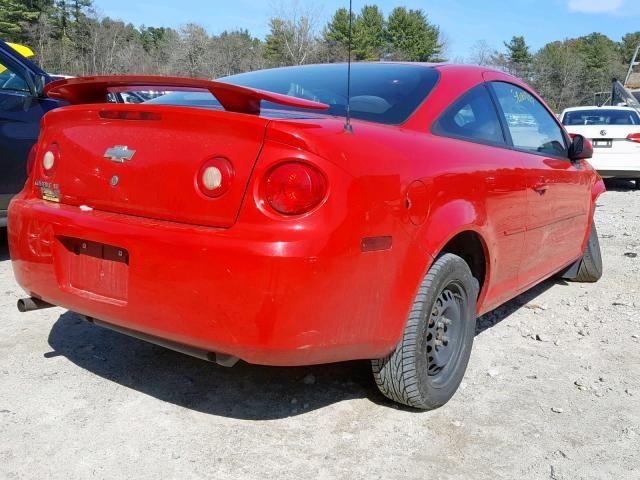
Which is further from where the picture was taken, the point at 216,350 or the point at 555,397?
the point at 555,397

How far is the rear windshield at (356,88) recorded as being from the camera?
8.78ft

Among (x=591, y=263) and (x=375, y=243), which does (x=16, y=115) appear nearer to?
(x=375, y=243)

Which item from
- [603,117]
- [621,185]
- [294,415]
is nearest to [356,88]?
[294,415]

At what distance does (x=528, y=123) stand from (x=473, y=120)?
2.74 feet

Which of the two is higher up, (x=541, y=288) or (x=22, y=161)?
(x=22, y=161)

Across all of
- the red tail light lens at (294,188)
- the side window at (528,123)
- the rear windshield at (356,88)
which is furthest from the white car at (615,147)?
the red tail light lens at (294,188)

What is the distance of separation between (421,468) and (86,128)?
1823 mm

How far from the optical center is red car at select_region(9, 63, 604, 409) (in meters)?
2.07

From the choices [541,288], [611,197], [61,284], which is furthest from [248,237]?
[611,197]

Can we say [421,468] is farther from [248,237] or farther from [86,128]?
[86,128]

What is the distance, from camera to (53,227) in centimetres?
247

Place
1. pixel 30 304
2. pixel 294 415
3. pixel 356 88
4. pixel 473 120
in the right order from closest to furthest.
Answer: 1. pixel 294 415
2. pixel 30 304
3. pixel 356 88
4. pixel 473 120

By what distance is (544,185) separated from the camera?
3.53 meters

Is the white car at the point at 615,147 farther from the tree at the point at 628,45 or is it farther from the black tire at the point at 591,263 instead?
the tree at the point at 628,45
